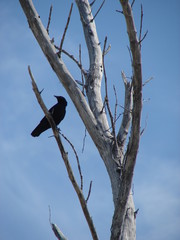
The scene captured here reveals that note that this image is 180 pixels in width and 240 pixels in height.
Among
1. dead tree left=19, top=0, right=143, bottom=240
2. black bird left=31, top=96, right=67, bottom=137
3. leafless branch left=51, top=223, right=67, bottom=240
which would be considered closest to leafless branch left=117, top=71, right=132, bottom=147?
dead tree left=19, top=0, right=143, bottom=240

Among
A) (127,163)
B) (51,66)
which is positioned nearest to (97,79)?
(51,66)

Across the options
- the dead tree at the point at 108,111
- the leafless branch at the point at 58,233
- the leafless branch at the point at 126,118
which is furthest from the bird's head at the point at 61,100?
the leafless branch at the point at 58,233

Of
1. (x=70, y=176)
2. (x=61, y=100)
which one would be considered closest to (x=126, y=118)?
(x=70, y=176)

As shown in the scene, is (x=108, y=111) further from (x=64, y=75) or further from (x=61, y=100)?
(x=61, y=100)

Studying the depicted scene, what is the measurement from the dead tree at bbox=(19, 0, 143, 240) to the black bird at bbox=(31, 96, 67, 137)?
155 centimetres

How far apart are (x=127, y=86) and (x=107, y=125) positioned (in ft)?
2.58

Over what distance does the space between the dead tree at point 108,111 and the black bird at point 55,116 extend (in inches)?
60.9

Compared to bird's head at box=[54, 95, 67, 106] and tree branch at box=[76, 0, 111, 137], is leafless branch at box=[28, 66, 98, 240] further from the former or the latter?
bird's head at box=[54, 95, 67, 106]

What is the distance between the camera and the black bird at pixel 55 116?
6234 millimetres

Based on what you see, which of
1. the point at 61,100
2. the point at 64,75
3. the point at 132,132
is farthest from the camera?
the point at 61,100

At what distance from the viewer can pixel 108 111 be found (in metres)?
3.56

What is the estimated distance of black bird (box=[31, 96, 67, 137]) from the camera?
6.23 metres

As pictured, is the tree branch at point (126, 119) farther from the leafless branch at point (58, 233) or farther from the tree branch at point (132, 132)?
the leafless branch at point (58, 233)

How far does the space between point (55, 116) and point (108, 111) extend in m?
3.36
